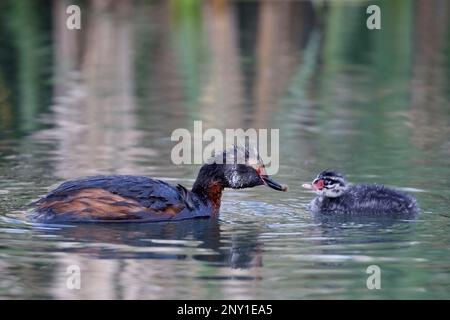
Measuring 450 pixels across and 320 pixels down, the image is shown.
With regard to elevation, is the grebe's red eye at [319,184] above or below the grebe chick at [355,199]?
above

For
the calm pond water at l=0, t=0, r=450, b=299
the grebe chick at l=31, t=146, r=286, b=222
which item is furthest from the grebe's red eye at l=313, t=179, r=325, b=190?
the grebe chick at l=31, t=146, r=286, b=222

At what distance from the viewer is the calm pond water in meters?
8.30

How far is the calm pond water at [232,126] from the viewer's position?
8.30 metres

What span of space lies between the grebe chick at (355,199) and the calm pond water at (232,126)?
0.18 m

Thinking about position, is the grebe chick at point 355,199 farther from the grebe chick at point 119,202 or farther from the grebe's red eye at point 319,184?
the grebe chick at point 119,202

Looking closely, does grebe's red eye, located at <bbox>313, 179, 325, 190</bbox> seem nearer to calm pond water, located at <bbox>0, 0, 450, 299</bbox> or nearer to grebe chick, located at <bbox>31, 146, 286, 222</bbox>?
calm pond water, located at <bbox>0, 0, 450, 299</bbox>

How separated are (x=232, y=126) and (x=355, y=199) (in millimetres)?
4383

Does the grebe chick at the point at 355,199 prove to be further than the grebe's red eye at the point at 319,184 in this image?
No

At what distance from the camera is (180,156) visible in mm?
12914

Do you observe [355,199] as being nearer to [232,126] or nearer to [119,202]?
[119,202]

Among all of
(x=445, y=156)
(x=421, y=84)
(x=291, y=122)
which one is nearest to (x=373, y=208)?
(x=445, y=156)

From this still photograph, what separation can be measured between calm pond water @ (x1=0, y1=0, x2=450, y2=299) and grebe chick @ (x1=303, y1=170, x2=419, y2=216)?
0.18m

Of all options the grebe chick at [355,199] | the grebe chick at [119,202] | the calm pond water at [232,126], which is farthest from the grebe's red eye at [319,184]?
the grebe chick at [119,202]

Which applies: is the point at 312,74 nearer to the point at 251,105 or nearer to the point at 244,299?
the point at 251,105
